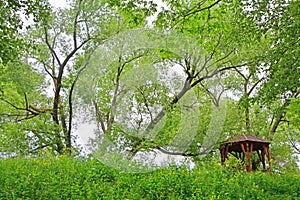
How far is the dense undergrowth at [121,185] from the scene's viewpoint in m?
5.42

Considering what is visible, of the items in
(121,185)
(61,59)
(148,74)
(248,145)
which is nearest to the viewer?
(121,185)

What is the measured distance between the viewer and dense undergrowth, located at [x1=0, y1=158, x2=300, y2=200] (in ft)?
17.8

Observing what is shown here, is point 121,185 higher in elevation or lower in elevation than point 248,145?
lower

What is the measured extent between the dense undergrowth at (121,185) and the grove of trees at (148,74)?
4.53 feet

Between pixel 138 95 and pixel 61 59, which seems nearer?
pixel 138 95

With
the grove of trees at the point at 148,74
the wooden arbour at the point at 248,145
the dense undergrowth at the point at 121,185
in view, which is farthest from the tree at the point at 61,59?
the dense undergrowth at the point at 121,185

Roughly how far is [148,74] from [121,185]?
3.57 m

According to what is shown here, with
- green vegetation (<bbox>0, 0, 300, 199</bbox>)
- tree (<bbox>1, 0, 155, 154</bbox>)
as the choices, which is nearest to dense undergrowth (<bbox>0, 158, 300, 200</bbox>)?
green vegetation (<bbox>0, 0, 300, 199</bbox>)

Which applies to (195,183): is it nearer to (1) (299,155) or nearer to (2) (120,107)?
(2) (120,107)

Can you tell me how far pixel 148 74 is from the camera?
9000 mm

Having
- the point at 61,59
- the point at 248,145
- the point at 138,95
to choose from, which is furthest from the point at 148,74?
the point at 61,59

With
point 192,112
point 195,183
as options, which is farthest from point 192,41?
point 195,183

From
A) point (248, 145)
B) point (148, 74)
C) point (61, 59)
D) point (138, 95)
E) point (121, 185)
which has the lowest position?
point (121, 185)

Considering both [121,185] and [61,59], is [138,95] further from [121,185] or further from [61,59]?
[61,59]
